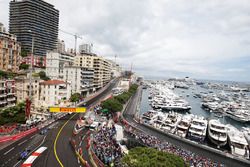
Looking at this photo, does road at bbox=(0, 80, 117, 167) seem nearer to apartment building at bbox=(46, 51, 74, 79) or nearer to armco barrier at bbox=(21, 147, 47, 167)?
armco barrier at bbox=(21, 147, 47, 167)

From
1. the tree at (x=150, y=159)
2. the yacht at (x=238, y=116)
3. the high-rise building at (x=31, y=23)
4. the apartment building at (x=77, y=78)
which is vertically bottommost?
the yacht at (x=238, y=116)

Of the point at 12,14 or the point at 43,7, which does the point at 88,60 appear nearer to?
the point at 43,7

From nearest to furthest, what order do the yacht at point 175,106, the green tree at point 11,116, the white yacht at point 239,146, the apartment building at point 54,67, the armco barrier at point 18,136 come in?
the armco barrier at point 18,136 < the white yacht at point 239,146 < the green tree at point 11,116 < the apartment building at point 54,67 < the yacht at point 175,106

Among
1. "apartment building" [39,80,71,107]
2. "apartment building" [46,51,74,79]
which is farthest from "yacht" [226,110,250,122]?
"apartment building" [46,51,74,79]

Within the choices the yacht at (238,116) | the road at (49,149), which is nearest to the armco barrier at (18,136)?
the road at (49,149)

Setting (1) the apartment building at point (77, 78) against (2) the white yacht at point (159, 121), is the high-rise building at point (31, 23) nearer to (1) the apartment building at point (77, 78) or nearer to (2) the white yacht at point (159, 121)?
(1) the apartment building at point (77, 78)
